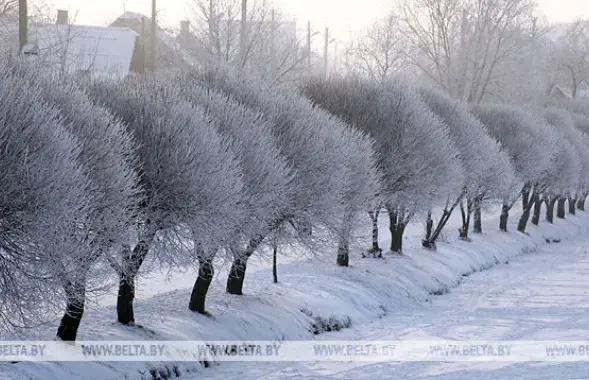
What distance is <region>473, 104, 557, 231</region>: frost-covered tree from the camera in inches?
2088

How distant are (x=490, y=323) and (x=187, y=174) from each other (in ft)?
43.1

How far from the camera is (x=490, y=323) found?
29047 millimetres

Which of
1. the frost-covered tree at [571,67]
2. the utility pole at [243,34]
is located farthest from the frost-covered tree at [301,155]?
the frost-covered tree at [571,67]

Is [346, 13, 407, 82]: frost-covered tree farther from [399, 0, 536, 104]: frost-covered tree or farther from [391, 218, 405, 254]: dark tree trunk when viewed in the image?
[391, 218, 405, 254]: dark tree trunk

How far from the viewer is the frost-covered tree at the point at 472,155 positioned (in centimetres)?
4281

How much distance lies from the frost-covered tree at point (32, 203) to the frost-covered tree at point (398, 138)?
19496 mm

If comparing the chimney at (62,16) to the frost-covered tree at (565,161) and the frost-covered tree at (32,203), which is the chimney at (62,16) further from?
the frost-covered tree at (32,203)

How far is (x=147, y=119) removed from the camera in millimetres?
20719

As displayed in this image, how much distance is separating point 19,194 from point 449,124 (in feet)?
102

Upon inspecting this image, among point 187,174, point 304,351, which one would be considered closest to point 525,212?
point 304,351

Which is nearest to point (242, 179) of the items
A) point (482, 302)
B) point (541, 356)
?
point (541, 356)

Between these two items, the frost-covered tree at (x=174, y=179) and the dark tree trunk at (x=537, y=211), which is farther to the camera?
the dark tree trunk at (x=537, y=211)

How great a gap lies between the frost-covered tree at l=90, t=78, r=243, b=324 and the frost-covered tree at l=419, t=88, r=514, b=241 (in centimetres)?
2185

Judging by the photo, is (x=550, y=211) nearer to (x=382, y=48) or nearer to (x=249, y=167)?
(x=382, y=48)
